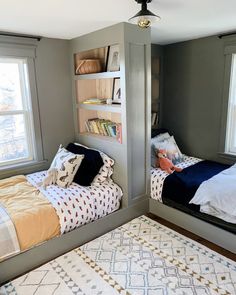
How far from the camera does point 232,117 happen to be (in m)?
3.14

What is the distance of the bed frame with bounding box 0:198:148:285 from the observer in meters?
2.00

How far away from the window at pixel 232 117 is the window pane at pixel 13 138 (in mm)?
2621

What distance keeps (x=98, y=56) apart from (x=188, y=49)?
1277 mm

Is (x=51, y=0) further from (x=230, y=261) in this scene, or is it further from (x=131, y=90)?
(x=230, y=261)

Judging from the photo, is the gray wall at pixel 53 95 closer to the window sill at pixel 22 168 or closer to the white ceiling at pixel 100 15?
the window sill at pixel 22 168

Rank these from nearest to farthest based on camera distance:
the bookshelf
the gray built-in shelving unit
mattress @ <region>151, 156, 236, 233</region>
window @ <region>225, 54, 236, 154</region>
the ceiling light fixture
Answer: the ceiling light fixture < mattress @ <region>151, 156, 236, 233</region> < the bookshelf < window @ <region>225, 54, 236, 154</region> < the gray built-in shelving unit

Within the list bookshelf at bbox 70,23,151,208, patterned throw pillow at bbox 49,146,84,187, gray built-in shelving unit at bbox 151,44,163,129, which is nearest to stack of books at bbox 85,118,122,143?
bookshelf at bbox 70,23,151,208

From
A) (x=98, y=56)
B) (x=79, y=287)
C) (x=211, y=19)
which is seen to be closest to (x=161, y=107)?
(x=98, y=56)

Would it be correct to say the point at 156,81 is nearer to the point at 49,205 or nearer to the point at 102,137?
the point at 102,137

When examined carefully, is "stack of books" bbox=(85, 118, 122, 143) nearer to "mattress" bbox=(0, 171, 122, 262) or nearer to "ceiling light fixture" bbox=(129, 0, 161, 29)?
"mattress" bbox=(0, 171, 122, 262)

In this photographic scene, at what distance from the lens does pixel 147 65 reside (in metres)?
2.62

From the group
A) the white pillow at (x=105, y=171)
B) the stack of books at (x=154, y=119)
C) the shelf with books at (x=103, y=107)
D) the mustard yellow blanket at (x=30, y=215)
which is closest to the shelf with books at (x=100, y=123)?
the shelf with books at (x=103, y=107)

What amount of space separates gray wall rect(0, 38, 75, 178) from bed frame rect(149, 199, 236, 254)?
1474 mm

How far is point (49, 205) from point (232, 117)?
249 centimetres
